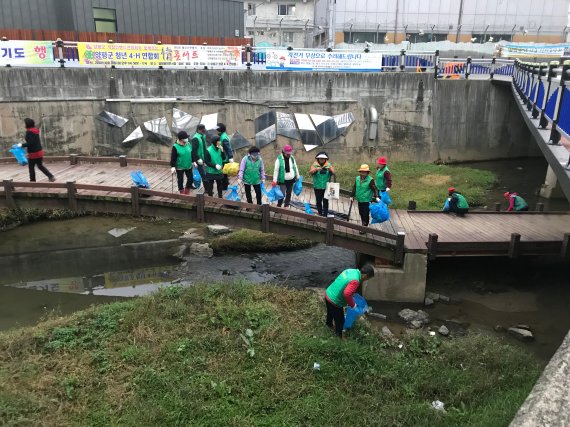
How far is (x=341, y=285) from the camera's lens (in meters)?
7.56

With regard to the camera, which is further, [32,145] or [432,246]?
[32,145]

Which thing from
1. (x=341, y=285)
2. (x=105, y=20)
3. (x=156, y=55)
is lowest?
(x=341, y=285)

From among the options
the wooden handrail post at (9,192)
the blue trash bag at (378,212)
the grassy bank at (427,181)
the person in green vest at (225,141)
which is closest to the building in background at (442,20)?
the grassy bank at (427,181)

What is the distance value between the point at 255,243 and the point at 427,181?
31.7ft

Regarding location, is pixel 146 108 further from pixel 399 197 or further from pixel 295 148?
pixel 399 197

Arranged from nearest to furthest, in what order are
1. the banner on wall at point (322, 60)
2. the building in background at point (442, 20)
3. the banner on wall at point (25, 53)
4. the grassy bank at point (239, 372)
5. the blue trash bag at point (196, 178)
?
1. the grassy bank at point (239, 372)
2. the blue trash bag at point (196, 178)
3. the banner on wall at point (25, 53)
4. the banner on wall at point (322, 60)
5. the building in background at point (442, 20)

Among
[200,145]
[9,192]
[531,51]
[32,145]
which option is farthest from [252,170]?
[531,51]

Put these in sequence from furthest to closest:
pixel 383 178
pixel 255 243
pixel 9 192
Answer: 1. pixel 255 243
2. pixel 383 178
3. pixel 9 192

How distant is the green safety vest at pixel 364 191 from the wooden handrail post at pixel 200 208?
3.89m

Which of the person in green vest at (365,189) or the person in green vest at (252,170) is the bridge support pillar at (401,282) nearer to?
the person in green vest at (365,189)

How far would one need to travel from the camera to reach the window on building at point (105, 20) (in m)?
24.4

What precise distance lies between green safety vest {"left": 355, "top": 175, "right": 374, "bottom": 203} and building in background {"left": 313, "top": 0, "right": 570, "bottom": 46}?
141ft

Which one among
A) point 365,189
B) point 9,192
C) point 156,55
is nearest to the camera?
point 365,189

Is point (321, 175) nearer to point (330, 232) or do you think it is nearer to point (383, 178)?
point (330, 232)
